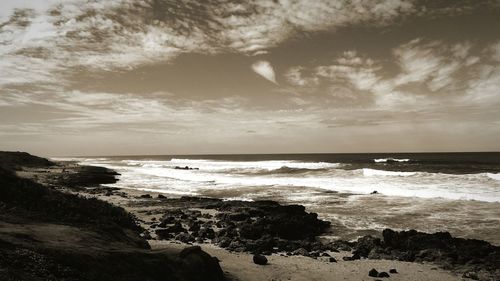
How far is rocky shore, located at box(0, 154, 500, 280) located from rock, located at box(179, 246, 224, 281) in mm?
24

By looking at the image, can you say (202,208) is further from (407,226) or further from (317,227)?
(407,226)

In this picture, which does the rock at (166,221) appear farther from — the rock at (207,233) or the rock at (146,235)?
the rock at (207,233)

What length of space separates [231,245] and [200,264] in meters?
5.81

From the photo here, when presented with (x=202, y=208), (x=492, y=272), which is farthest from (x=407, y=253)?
(x=202, y=208)

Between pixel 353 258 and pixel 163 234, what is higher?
pixel 163 234

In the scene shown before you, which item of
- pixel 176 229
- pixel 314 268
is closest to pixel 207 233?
pixel 176 229

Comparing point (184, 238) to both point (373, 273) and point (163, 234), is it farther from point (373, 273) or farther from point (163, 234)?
point (373, 273)

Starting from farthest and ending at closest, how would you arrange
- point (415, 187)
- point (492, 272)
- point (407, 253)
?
1. point (415, 187)
2. point (407, 253)
3. point (492, 272)

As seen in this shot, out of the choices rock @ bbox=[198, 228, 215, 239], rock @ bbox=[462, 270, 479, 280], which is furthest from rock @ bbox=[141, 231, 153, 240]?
rock @ bbox=[462, 270, 479, 280]

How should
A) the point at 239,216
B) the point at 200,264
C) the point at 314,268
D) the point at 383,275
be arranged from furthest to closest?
the point at 239,216 → the point at 314,268 → the point at 383,275 → the point at 200,264

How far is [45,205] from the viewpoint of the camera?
35.6 feet

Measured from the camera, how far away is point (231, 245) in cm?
1484

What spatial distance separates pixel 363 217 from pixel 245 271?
12001mm

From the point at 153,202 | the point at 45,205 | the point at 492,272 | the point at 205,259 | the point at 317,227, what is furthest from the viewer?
the point at 153,202
